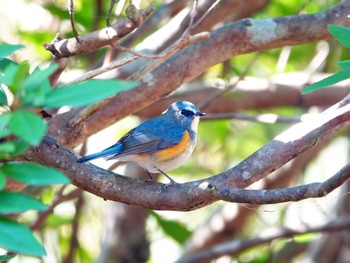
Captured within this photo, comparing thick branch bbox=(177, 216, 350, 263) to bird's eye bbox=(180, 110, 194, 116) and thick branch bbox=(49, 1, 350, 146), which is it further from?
thick branch bbox=(49, 1, 350, 146)

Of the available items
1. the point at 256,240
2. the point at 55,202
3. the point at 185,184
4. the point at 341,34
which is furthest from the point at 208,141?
the point at 341,34

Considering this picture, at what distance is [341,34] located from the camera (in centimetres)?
222

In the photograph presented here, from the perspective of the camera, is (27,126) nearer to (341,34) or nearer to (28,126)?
(28,126)

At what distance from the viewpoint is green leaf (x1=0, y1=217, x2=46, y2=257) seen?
141 cm

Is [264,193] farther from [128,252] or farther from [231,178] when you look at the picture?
[128,252]

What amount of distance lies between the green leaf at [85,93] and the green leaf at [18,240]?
0.26m

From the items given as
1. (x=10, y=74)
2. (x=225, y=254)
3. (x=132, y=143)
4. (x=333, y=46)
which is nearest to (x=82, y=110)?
(x=132, y=143)

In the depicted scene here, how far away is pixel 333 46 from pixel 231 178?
9.65ft

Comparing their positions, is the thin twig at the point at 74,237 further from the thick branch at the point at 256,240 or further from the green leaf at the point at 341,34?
the green leaf at the point at 341,34

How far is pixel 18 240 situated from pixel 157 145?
226cm

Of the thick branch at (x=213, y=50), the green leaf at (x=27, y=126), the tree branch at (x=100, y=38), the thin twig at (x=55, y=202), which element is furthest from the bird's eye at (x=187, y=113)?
the green leaf at (x=27, y=126)

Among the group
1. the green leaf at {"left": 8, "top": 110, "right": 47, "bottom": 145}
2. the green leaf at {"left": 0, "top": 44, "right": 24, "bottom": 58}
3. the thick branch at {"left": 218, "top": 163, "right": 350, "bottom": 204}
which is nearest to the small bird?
the thick branch at {"left": 218, "top": 163, "right": 350, "bottom": 204}

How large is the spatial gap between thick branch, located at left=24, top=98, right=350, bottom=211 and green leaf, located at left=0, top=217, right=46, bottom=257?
105cm

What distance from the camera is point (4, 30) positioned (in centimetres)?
572
